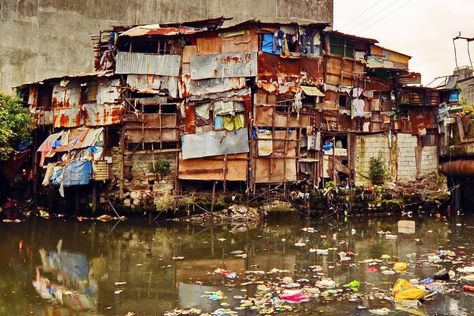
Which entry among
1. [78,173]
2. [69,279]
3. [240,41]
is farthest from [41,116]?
[69,279]

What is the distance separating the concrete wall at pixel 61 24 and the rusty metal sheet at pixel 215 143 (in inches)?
374

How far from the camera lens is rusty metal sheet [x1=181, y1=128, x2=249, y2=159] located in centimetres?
1822

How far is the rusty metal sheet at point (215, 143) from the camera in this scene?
18.2 m

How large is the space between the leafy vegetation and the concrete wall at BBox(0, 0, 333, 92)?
3568mm

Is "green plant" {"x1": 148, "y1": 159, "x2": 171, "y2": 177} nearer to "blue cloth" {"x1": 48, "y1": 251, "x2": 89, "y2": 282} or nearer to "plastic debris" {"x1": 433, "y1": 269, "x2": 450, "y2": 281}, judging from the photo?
"blue cloth" {"x1": 48, "y1": 251, "x2": 89, "y2": 282}

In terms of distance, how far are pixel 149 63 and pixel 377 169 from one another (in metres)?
10.1

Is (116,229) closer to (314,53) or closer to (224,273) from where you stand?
(224,273)

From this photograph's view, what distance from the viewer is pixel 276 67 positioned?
18.6 m

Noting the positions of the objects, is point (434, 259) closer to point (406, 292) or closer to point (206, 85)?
point (406, 292)

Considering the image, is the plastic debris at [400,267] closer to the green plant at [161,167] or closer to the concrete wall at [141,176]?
the concrete wall at [141,176]

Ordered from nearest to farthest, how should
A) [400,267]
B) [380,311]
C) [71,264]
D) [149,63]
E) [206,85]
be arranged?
[380,311]
[400,267]
[71,264]
[206,85]
[149,63]

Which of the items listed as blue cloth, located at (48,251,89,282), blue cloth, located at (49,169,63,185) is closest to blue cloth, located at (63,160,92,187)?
blue cloth, located at (49,169,63,185)

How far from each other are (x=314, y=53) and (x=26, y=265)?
13.2 metres

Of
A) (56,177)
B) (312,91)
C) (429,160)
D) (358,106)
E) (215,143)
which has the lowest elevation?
(56,177)
